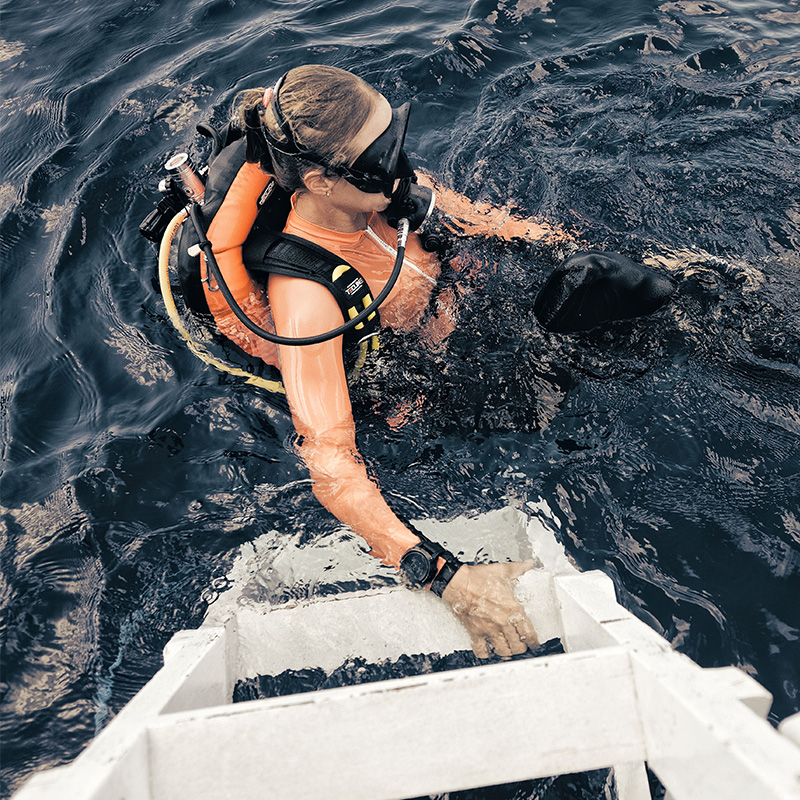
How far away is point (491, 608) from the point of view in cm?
217

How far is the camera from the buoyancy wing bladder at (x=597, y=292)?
304 centimetres

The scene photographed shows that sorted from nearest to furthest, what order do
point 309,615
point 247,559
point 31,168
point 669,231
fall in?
point 309,615 → point 247,559 → point 669,231 → point 31,168

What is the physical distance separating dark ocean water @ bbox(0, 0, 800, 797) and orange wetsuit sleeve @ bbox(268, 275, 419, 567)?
0.89ft

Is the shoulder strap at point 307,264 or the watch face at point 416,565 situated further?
the shoulder strap at point 307,264

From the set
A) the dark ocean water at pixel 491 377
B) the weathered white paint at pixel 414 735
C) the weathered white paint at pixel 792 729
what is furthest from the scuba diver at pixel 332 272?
the weathered white paint at pixel 792 729

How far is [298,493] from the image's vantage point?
311cm

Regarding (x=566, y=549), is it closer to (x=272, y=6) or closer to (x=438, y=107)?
(x=438, y=107)

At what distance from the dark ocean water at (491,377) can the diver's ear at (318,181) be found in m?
1.00

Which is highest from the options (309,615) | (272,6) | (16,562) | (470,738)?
(272,6)

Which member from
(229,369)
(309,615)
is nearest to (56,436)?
(229,369)

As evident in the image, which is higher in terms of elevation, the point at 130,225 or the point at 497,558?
the point at 130,225

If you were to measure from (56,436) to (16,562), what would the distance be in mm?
822

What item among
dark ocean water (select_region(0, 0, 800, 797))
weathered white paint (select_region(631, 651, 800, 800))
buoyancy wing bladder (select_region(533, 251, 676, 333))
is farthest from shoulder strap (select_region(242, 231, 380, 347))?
weathered white paint (select_region(631, 651, 800, 800))

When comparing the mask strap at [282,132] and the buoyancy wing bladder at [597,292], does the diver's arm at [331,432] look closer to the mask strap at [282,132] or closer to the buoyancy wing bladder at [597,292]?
the mask strap at [282,132]
